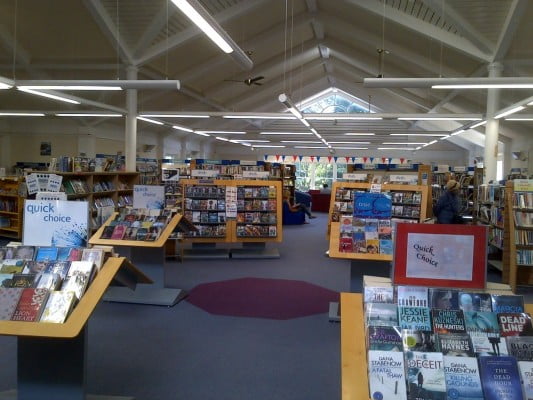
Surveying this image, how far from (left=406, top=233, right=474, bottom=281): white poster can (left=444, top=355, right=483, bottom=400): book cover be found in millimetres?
513

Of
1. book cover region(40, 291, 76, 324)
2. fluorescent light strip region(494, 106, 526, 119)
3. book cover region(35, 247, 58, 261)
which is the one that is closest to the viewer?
book cover region(40, 291, 76, 324)

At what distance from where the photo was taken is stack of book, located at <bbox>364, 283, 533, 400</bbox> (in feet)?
6.75

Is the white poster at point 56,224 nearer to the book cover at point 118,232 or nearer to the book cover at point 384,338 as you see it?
the book cover at point 118,232

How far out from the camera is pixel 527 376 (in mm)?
2072

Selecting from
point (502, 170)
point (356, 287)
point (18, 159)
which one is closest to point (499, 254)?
point (356, 287)

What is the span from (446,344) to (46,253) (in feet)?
8.10

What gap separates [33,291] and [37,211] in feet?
3.73

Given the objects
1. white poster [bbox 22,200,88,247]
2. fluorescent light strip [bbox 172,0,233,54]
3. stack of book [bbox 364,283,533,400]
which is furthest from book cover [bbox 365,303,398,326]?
fluorescent light strip [bbox 172,0,233,54]

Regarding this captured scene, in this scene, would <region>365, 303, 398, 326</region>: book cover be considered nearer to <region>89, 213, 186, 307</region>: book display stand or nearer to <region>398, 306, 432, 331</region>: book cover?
<region>398, 306, 432, 331</region>: book cover

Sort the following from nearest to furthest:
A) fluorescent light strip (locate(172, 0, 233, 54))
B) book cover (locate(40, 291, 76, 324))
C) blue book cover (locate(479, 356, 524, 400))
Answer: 1. blue book cover (locate(479, 356, 524, 400))
2. book cover (locate(40, 291, 76, 324))
3. fluorescent light strip (locate(172, 0, 233, 54))

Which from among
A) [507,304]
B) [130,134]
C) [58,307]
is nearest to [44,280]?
[58,307]

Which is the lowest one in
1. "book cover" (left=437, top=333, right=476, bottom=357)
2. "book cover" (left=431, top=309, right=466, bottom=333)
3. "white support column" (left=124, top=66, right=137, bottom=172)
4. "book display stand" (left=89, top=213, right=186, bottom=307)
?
"book display stand" (left=89, top=213, right=186, bottom=307)

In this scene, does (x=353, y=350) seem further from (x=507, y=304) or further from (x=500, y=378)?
(x=507, y=304)

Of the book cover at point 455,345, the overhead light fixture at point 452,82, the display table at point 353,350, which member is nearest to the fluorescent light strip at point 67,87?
the overhead light fixture at point 452,82
